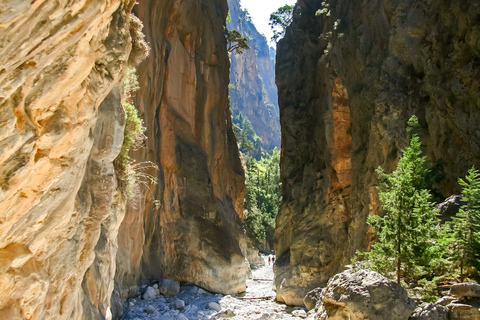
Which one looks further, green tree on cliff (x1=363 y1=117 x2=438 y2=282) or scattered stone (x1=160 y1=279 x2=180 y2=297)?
scattered stone (x1=160 y1=279 x2=180 y2=297)

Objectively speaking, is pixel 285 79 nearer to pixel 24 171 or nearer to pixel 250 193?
pixel 250 193

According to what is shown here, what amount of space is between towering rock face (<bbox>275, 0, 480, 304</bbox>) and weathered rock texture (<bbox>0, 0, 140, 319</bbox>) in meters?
12.3

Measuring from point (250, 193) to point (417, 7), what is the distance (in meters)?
29.1

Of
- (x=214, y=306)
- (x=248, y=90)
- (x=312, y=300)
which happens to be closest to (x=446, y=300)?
(x=312, y=300)

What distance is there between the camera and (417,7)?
18.8 metres

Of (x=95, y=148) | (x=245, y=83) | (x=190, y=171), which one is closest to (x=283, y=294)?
(x=190, y=171)

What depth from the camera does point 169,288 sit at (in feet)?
61.6

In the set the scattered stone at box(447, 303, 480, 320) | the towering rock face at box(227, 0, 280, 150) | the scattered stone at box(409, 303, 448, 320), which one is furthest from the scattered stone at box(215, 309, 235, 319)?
the towering rock face at box(227, 0, 280, 150)

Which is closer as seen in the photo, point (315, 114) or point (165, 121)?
point (165, 121)

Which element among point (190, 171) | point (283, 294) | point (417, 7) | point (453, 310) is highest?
point (417, 7)

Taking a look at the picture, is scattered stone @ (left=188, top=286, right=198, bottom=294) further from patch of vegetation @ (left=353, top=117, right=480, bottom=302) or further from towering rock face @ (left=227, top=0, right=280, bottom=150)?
towering rock face @ (left=227, top=0, right=280, bottom=150)

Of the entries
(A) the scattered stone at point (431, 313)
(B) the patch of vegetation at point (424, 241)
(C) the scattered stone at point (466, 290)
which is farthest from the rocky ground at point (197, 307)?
(C) the scattered stone at point (466, 290)

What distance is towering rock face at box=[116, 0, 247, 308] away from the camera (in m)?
18.6

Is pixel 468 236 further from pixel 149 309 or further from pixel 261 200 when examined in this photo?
pixel 261 200
